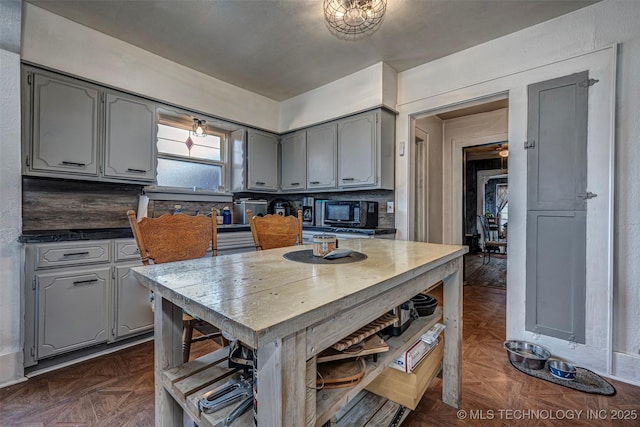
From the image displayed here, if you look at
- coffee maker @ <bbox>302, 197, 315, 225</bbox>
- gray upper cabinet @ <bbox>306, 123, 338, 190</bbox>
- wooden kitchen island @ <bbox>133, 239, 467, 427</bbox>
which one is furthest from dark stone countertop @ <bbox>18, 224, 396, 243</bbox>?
wooden kitchen island @ <bbox>133, 239, 467, 427</bbox>

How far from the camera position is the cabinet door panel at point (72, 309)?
1891 millimetres

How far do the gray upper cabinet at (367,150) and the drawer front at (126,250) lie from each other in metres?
2.07

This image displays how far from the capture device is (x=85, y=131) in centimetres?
226

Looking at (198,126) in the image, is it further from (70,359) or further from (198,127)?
(70,359)

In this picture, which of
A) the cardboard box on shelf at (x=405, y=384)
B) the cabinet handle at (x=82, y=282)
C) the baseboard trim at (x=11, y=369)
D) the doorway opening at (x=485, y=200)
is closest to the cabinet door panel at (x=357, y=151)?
the cardboard box on shelf at (x=405, y=384)

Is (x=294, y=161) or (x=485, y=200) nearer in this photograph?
(x=294, y=161)

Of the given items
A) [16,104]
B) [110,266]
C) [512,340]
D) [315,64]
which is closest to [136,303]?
[110,266]

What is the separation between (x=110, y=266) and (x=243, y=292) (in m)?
1.98

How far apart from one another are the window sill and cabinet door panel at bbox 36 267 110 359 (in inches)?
37.5

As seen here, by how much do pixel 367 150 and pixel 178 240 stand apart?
2.10 m

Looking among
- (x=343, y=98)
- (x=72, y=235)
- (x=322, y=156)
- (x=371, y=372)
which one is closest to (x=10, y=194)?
(x=72, y=235)

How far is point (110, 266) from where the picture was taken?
214 centimetres

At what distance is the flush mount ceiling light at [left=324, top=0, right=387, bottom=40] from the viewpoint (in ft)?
5.97

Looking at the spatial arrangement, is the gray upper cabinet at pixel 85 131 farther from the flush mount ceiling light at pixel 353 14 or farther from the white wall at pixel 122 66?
the flush mount ceiling light at pixel 353 14
